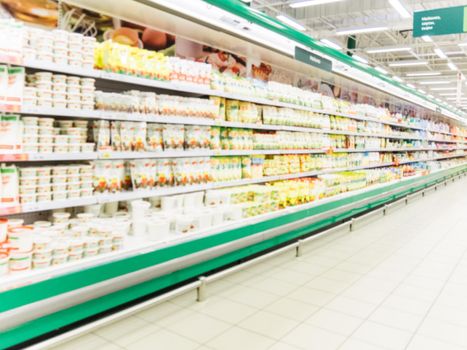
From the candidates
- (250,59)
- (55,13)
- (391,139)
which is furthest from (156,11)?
(391,139)

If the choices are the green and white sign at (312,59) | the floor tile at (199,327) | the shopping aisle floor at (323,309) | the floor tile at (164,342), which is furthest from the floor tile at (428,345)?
the green and white sign at (312,59)

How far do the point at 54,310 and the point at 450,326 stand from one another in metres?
2.88

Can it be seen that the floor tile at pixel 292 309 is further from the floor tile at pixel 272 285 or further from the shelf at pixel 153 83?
the shelf at pixel 153 83

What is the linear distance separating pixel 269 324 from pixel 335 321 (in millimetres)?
526

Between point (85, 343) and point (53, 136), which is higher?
point (53, 136)

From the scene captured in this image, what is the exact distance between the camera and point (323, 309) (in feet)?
10.8

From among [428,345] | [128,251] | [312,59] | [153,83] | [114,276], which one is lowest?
[428,345]

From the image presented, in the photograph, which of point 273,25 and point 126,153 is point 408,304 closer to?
point 126,153

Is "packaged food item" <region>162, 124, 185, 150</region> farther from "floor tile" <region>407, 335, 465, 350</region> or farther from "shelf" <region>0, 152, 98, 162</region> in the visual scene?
"floor tile" <region>407, 335, 465, 350</region>

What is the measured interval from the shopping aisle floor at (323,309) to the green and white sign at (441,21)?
486cm

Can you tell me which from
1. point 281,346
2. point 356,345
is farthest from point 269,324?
point 356,345

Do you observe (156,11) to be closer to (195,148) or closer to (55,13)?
(55,13)

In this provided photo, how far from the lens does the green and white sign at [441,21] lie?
7.66 meters

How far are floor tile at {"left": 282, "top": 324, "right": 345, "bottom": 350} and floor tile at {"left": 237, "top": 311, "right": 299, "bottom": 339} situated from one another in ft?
0.21
